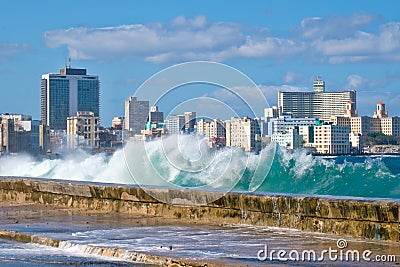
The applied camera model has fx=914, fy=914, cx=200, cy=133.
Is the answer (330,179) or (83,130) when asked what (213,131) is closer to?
(330,179)

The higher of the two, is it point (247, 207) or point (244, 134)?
point (244, 134)

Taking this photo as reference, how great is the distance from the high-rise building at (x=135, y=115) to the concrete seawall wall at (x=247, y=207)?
216 centimetres

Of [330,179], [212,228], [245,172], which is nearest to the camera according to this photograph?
[212,228]

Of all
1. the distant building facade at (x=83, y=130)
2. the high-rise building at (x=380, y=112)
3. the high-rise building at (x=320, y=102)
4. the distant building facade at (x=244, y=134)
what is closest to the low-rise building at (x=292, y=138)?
→ the high-rise building at (x=320, y=102)

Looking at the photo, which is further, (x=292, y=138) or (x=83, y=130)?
(x=83, y=130)

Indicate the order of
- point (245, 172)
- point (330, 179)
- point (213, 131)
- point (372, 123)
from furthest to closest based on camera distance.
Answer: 1. point (372, 123)
2. point (330, 179)
3. point (245, 172)
4. point (213, 131)

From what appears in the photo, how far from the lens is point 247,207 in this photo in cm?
1253

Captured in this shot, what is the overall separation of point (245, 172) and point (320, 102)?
81.7 m

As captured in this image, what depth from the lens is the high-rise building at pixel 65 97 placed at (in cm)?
12106

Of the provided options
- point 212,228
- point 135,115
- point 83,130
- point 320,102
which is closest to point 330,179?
point 135,115

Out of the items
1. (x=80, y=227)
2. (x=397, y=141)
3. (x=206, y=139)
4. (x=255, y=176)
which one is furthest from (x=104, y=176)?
(x=397, y=141)

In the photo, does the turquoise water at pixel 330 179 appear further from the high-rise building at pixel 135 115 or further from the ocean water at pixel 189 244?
the ocean water at pixel 189 244

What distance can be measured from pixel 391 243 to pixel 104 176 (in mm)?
32588

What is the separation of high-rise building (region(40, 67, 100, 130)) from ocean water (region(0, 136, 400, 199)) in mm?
76445
